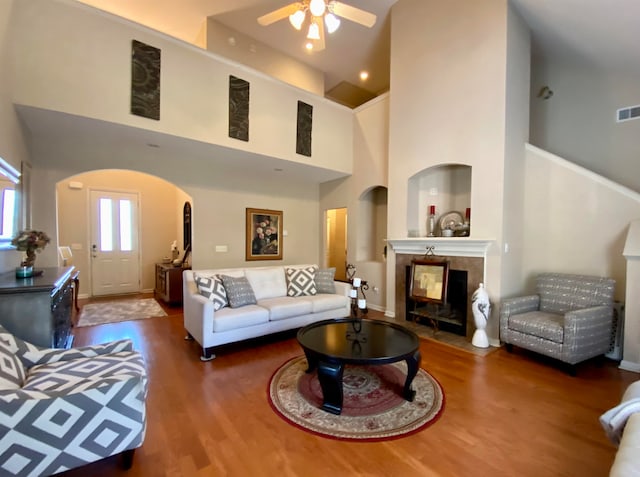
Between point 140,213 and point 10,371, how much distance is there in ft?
19.3

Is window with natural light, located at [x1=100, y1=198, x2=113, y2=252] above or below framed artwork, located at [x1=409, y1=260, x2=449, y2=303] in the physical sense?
above

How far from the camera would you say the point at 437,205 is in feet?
15.5

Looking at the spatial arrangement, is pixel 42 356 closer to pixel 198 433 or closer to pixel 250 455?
pixel 198 433

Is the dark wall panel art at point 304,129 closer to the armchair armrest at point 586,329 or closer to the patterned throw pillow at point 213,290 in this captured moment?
the patterned throw pillow at point 213,290

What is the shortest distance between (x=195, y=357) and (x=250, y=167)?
348 cm

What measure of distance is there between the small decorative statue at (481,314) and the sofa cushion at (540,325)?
309 mm

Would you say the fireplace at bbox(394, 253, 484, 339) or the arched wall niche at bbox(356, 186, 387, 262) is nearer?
the fireplace at bbox(394, 253, 484, 339)

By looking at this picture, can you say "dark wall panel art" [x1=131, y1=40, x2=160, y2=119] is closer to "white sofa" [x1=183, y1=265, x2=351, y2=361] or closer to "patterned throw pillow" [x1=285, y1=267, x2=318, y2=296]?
"white sofa" [x1=183, y1=265, x2=351, y2=361]

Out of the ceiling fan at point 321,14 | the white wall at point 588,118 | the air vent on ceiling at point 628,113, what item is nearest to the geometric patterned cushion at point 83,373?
the ceiling fan at point 321,14

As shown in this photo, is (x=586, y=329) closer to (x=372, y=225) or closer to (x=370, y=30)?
(x=372, y=225)

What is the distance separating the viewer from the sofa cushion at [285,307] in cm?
363

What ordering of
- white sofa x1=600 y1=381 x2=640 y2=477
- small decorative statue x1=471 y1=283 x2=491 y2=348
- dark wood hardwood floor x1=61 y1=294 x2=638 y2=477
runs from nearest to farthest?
white sofa x1=600 y1=381 x2=640 y2=477
dark wood hardwood floor x1=61 y1=294 x2=638 y2=477
small decorative statue x1=471 y1=283 x2=491 y2=348

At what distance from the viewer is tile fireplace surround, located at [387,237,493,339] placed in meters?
3.81

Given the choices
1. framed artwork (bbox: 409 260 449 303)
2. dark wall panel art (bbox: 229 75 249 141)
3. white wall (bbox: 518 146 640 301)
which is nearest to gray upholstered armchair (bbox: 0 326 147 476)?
dark wall panel art (bbox: 229 75 249 141)
